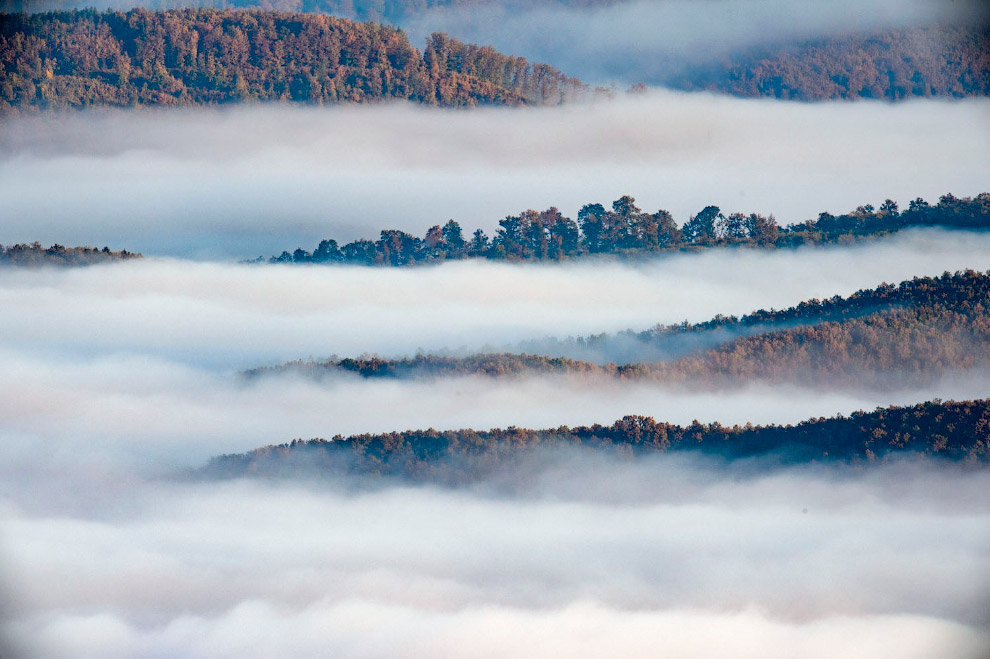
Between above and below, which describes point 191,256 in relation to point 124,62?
below

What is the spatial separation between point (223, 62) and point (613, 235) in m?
37.2

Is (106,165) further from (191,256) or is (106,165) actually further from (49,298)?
(49,298)

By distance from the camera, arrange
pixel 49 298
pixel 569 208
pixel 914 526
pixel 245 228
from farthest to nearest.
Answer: pixel 569 208 < pixel 245 228 < pixel 49 298 < pixel 914 526

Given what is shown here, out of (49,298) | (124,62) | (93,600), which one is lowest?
(93,600)

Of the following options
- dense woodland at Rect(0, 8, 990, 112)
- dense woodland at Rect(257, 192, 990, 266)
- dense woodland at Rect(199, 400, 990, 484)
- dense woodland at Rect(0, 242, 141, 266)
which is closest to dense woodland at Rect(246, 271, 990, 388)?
dense woodland at Rect(199, 400, 990, 484)

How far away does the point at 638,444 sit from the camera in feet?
303

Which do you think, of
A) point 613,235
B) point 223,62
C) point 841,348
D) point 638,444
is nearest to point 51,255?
point 223,62

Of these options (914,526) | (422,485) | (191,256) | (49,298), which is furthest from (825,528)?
(191,256)

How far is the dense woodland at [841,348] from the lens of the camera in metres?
104

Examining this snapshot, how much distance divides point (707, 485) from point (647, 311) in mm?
60965

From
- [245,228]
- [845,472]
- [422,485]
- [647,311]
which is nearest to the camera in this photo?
[845,472]

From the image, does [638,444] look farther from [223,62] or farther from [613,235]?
[223,62]

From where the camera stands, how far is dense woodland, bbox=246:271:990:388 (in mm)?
104375

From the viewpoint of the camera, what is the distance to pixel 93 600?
259ft
